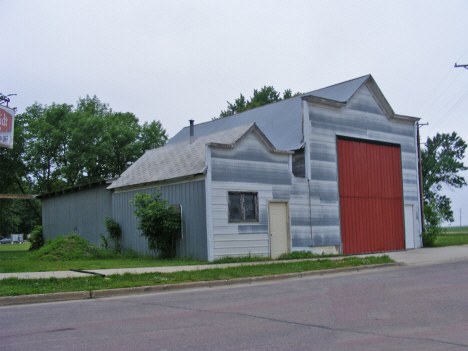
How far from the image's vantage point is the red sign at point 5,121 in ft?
48.9

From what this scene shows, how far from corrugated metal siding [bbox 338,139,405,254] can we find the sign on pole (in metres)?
14.1

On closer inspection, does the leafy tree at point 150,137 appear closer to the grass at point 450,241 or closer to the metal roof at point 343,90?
the metal roof at point 343,90

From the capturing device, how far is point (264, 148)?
20.5 meters

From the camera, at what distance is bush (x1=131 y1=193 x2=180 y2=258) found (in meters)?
19.6

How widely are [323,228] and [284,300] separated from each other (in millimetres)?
12596

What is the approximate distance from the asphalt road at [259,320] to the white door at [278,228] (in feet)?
27.1

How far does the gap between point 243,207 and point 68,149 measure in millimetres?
28234

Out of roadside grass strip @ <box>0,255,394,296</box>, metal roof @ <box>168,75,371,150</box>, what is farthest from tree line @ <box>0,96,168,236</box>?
roadside grass strip @ <box>0,255,394,296</box>

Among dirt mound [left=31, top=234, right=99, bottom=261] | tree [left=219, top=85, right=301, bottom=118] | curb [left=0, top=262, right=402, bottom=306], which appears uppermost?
tree [left=219, top=85, right=301, bottom=118]

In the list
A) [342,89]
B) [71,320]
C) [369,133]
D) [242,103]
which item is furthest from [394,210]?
[242,103]

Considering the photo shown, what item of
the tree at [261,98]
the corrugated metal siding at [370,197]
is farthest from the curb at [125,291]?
the tree at [261,98]

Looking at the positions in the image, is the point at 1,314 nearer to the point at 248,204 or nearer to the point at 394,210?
the point at 248,204

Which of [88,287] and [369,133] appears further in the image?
[369,133]

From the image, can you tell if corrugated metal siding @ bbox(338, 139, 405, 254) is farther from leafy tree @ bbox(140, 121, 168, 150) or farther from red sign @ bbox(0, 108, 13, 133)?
leafy tree @ bbox(140, 121, 168, 150)
